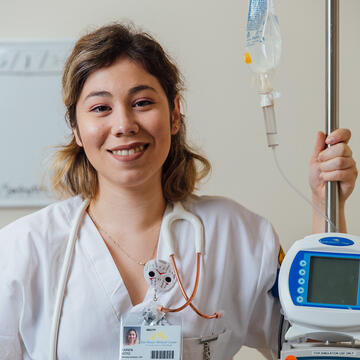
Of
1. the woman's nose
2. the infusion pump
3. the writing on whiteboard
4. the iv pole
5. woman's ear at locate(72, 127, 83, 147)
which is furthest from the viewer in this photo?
the writing on whiteboard

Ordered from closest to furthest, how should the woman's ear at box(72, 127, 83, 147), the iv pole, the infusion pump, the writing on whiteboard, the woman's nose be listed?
the infusion pump < the iv pole < the woman's nose < the woman's ear at box(72, 127, 83, 147) < the writing on whiteboard

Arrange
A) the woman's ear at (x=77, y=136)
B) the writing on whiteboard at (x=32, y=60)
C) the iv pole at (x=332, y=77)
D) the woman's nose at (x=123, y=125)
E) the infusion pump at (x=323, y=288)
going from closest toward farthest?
the infusion pump at (x=323, y=288) → the iv pole at (x=332, y=77) → the woman's nose at (x=123, y=125) → the woman's ear at (x=77, y=136) → the writing on whiteboard at (x=32, y=60)

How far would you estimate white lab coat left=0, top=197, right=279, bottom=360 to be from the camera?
3.94 feet

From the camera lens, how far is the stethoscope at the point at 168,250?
1175 mm

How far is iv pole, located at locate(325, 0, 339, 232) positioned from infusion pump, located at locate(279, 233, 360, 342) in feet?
0.37

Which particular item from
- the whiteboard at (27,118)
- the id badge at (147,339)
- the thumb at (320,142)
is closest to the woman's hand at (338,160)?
the thumb at (320,142)

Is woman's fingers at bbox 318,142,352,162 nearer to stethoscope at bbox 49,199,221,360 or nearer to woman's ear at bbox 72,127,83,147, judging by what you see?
stethoscope at bbox 49,199,221,360

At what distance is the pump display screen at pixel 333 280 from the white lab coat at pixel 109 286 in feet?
0.99

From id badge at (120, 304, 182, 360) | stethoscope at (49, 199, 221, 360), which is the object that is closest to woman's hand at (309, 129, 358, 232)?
stethoscope at (49, 199, 221, 360)

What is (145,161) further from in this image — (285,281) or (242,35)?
(242,35)

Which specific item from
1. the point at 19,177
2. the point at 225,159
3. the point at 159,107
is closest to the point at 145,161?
the point at 159,107

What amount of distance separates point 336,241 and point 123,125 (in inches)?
19.2

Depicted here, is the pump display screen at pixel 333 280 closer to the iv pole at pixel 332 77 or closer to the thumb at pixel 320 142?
the iv pole at pixel 332 77

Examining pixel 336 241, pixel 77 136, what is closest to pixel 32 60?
pixel 77 136
